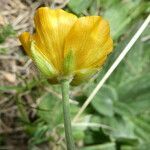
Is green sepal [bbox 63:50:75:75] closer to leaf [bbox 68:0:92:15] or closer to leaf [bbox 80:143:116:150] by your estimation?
leaf [bbox 68:0:92:15]

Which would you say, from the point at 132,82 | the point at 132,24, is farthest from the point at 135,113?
the point at 132,24

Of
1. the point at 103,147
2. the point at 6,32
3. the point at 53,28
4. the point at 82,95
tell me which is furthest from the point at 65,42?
the point at 103,147

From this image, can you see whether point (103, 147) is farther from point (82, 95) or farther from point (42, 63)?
point (42, 63)

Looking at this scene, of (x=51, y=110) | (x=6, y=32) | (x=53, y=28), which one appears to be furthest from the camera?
(x=51, y=110)

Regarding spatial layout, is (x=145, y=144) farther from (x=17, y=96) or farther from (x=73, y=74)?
(x=73, y=74)

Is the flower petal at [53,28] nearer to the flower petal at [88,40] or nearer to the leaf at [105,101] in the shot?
the flower petal at [88,40]

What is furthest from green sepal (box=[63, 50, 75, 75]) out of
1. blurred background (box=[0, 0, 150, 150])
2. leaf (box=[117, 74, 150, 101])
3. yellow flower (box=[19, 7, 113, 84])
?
leaf (box=[117, 74, 150, 101])

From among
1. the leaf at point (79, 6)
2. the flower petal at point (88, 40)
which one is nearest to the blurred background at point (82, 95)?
the leaf at point (79, 6)
